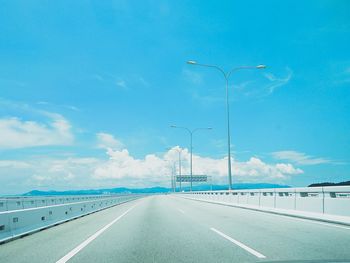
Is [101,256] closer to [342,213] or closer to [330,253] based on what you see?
[330,253]

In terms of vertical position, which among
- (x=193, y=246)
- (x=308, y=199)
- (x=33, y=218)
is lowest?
(x=193, y=246)

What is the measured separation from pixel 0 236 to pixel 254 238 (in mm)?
6512

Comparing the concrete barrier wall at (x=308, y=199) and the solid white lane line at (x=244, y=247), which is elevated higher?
the concrete barrier wall at (x=308, y=199)

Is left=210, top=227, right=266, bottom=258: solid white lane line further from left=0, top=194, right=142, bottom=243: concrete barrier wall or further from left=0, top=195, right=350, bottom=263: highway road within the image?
left=0, top=194, right=142, bottom=243: concrete barrier wall

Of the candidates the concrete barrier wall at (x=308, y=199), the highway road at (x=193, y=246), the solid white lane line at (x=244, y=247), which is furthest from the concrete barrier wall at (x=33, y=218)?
the concrete barrier wall at (x=308, y=199)

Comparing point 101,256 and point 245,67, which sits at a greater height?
point 245,67

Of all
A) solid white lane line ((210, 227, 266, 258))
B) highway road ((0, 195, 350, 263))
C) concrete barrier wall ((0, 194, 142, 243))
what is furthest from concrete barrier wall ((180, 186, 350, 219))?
concrete barrier wall ((0, 194, 142, 243))

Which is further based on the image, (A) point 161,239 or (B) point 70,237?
(B) point 70,237

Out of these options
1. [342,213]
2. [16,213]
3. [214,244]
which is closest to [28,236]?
[16,213]

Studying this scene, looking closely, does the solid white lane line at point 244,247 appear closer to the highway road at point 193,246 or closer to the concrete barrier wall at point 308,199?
the highway road at point 193,246

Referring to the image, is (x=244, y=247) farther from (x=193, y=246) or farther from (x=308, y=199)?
(x=308, y=199)

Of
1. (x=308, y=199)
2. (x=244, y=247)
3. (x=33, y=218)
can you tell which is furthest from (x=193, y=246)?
(x=308, y=199)

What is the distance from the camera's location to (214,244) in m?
8.72

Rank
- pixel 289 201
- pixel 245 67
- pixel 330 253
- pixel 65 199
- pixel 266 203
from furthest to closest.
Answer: pixel 65 199 < pixel 245 67 < pixel 266 203 < pixel 289 201 < pixel 330 253
